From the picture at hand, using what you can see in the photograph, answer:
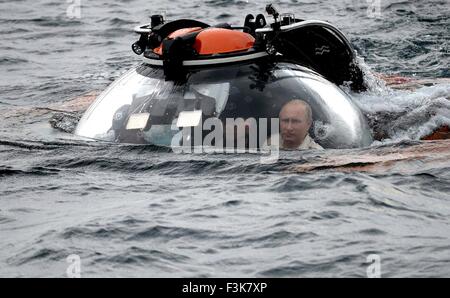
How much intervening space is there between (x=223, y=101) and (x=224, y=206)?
3.47ft

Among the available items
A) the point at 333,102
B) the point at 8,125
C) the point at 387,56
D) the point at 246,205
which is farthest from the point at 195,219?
the point at 387,56

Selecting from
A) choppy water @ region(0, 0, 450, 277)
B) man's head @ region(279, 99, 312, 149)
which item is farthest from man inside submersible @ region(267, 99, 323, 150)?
choppy water @ region(0, 0, 450, 277)

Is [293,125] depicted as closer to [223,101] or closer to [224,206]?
[223,101]

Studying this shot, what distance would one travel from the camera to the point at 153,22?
8.48 m

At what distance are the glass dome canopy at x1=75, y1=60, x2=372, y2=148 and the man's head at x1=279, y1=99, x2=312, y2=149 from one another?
53mm

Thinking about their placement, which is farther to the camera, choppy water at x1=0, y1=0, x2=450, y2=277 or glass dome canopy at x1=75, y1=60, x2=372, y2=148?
glass dome canopy at x1=75, y1=60, x2=372, y2=148

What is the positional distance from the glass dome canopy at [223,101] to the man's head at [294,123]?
53mm

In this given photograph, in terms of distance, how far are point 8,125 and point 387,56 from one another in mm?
6154

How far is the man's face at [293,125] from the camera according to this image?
7633mm

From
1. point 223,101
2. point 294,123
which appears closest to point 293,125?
point 294,123

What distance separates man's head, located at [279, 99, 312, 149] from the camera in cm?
764

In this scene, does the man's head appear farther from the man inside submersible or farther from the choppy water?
the choppy water

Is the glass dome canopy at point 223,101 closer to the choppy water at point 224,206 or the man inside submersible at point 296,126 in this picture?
the man inside submersible at point 296,126

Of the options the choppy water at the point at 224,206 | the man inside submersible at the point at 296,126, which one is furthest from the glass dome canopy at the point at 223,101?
the choppy water at the point at 224,206
